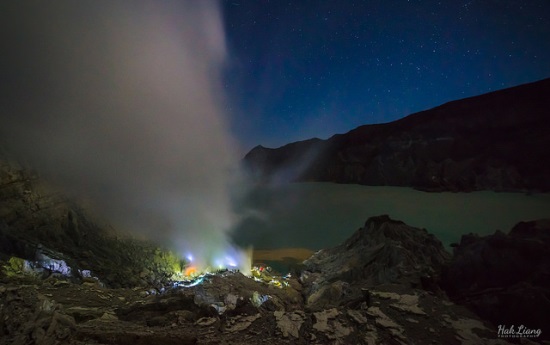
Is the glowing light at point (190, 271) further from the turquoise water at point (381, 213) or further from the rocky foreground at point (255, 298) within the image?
the turquoise water at point (381, 213)

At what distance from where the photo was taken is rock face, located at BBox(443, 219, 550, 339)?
5605mm

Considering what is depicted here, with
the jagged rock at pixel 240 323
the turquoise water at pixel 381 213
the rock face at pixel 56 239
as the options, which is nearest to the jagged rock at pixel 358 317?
the jagged rock at pixel 240 323

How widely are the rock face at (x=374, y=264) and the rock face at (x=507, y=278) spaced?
0.99m

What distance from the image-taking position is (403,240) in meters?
12.3

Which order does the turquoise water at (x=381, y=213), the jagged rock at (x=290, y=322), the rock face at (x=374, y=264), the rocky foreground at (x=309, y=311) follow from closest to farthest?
the rocky foreground at (x=309, y=311) < the jagged rock at (x=290, y=322) < the rock face at (x=374, y=264) < the turquoise water at (x=381, y=213)

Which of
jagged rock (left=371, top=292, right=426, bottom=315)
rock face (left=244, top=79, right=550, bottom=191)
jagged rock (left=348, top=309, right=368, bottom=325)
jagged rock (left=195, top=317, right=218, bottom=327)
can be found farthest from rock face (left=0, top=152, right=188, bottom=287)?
rock face (left=244, top=79, right=550, bottom=191)

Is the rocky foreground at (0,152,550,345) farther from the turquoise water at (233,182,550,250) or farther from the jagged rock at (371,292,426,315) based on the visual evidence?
the turquoise water at (233,182,550,250)

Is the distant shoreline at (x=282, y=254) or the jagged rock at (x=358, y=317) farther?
the distant shoreline at (x=282, y=254)

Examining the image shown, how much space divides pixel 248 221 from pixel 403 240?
2179cm

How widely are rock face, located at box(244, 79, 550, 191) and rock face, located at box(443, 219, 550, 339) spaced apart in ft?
95.1

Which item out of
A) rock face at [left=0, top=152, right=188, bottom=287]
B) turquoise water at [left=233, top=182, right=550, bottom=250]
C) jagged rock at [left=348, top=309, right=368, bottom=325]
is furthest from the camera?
turquoise water at [left=233, top=182, right=550, bottom=250]

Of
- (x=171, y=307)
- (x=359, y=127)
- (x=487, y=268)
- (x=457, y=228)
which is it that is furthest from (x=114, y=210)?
(x=359, y=127)

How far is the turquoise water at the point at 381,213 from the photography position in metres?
25.8

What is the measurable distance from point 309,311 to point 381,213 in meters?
31.3
